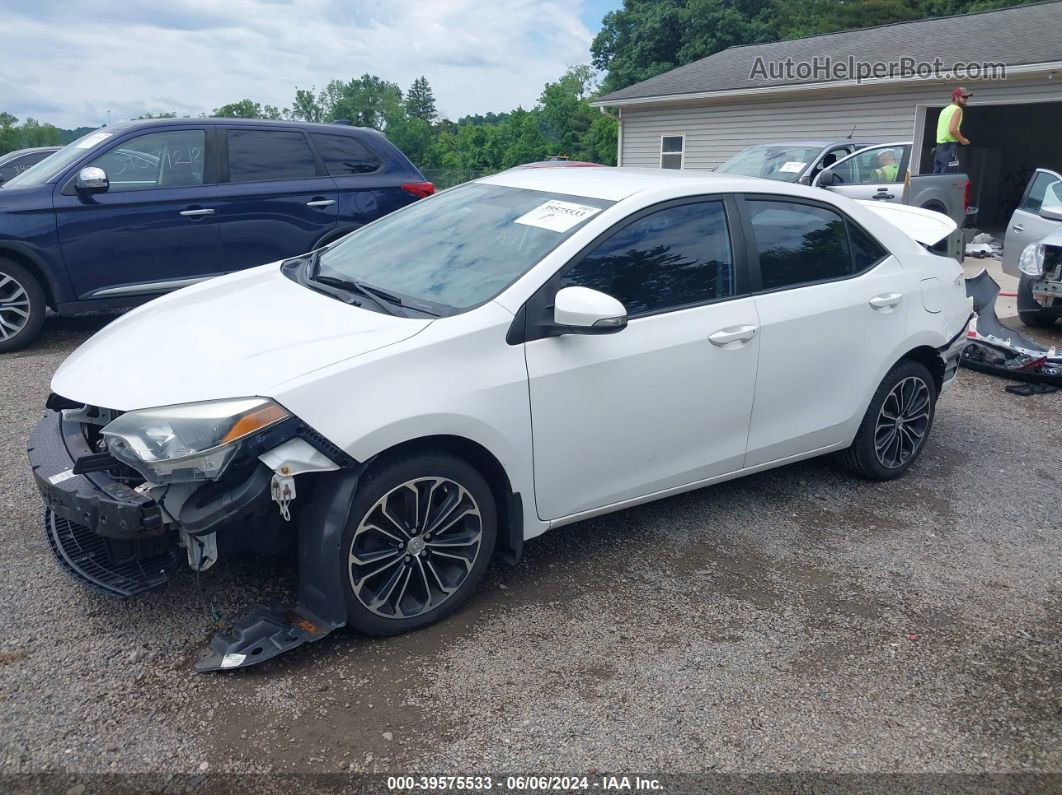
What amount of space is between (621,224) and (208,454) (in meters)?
1.87

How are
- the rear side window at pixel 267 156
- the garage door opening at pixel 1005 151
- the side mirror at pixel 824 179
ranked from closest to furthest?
the rear side window at pixel 267 156, the side mirror at pixel 824 179, the garage door opening at pixel 1005 151

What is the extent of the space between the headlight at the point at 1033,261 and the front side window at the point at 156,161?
290 inches

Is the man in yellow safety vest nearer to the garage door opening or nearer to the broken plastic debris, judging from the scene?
the broken plastic debris

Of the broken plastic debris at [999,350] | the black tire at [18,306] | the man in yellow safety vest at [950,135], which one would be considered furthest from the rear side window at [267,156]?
the man in yellow safety vest at [950,135]

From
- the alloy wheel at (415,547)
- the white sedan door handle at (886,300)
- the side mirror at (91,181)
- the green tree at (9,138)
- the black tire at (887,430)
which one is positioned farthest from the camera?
the green tree at (9,138)

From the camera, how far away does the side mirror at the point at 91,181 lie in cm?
675

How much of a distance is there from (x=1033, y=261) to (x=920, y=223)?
342 cm

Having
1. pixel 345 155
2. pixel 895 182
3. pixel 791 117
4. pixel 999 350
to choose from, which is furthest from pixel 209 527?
pixel 791 117

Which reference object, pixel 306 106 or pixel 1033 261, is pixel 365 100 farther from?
pixel 1033 261

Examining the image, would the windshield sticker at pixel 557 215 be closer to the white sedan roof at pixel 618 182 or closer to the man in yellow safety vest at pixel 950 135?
the white sedan roof at pixel 618 182

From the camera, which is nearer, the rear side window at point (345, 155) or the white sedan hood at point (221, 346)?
the white sedan hood at point (221, 346)

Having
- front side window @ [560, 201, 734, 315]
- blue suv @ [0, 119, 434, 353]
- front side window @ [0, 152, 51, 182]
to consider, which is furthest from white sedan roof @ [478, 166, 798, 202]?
front side window @ [0, 152, 51, 182]

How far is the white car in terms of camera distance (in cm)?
291

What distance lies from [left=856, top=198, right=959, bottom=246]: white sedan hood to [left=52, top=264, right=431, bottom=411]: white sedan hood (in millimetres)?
3202
